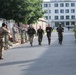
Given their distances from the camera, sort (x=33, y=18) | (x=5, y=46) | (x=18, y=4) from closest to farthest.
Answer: (x=5, y=46) < (x=18, y=4) < (x=33, y=18)

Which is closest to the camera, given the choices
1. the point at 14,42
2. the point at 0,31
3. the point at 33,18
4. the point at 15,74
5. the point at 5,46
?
the point at 15,74

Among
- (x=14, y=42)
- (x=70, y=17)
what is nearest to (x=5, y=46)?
(x=14, y=42)

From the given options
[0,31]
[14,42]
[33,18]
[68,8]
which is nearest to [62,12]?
[68,8]

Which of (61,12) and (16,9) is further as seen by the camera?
(61,12)

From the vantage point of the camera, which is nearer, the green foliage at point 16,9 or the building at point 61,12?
the green foliage at point 16,9

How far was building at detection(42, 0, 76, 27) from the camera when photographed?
529 ft

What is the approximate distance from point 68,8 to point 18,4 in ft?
403

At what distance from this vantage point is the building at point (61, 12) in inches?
6345

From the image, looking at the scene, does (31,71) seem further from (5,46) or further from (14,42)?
(14,42)

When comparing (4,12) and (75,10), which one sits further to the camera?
(75,10)

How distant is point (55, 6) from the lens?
16675 cm

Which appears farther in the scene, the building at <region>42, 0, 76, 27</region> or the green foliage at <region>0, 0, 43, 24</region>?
the building at <region>42, 0, 76, 27</region>

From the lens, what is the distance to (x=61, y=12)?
16488 cm

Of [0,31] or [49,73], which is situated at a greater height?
[0,31]
